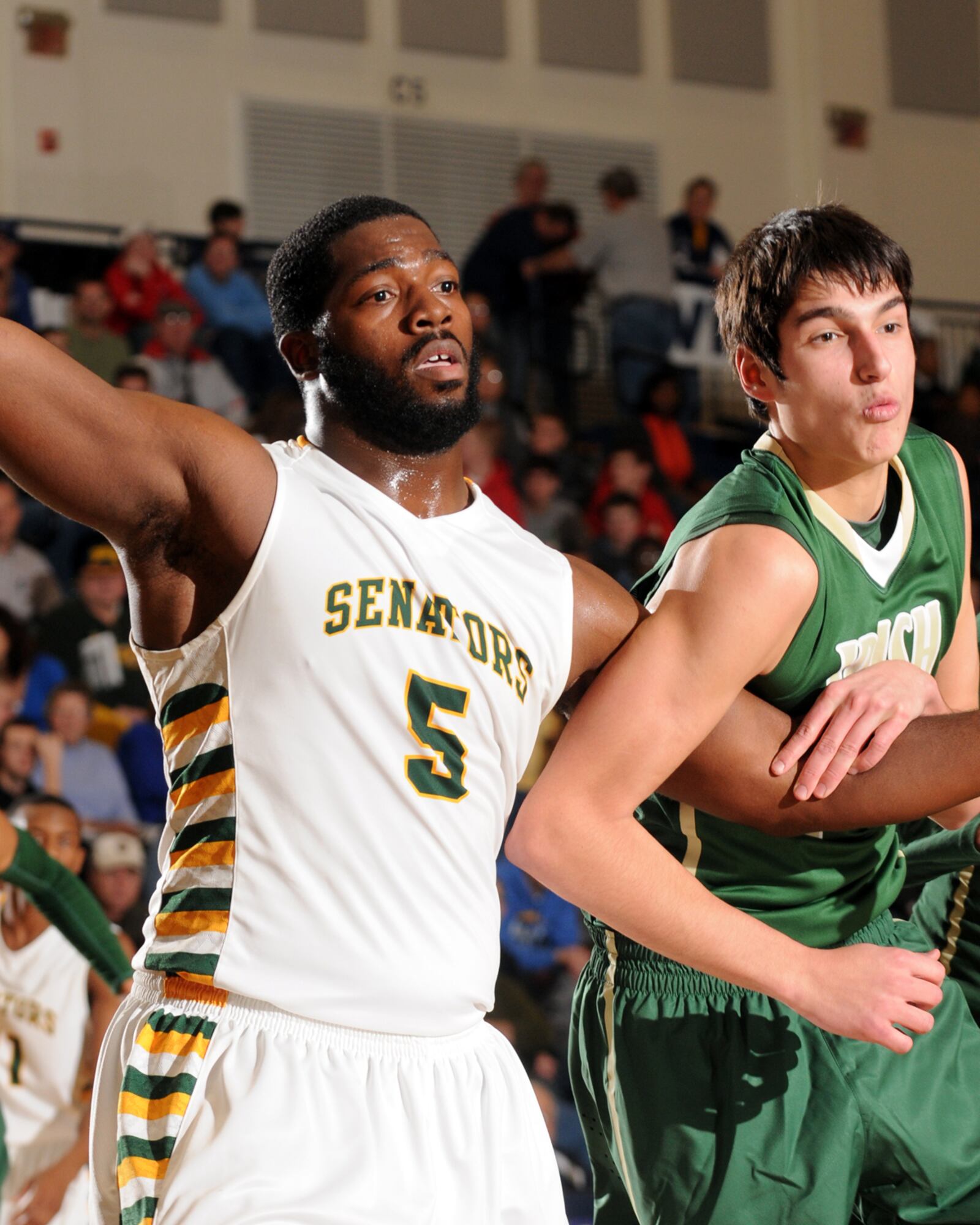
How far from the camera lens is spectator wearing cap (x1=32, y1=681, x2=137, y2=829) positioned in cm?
672

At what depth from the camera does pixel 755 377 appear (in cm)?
271

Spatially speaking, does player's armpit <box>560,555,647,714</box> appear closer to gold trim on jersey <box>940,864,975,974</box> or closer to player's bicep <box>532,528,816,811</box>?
player's bicep <box>532,528,816,811</box>

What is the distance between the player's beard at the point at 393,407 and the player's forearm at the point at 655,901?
0.57 metres

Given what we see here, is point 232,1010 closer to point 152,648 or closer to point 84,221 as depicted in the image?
point 152,648

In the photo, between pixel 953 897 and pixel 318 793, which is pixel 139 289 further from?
pixel 318 793

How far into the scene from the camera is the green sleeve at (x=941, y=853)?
110 inches

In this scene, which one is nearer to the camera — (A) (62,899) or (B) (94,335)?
(A) (62,899)

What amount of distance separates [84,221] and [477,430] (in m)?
3.61

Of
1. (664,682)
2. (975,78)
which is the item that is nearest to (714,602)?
(664,682)

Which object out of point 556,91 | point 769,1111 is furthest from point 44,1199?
point 556,91

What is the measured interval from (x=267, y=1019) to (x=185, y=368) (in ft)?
22.5

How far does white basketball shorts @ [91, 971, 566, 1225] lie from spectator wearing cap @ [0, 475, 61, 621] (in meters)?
5.46

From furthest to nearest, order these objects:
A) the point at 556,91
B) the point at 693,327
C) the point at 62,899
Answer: the point at 556,91 → the point at 693,327 → the point at 62,899

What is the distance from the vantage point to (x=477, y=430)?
27.1ft
